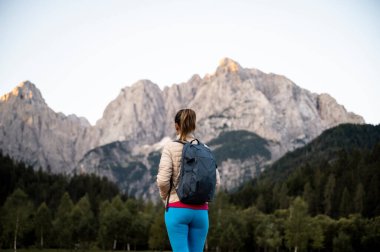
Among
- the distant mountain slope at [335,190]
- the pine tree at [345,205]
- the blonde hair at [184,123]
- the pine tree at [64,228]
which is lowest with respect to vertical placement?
the blonde hair at [184,123]

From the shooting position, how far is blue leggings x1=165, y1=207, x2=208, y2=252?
292 inches

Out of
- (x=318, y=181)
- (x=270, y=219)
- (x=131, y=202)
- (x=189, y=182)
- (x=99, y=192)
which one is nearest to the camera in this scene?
(x=189, y=182)

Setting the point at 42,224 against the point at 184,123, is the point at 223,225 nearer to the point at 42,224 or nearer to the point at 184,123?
the point at 42,224

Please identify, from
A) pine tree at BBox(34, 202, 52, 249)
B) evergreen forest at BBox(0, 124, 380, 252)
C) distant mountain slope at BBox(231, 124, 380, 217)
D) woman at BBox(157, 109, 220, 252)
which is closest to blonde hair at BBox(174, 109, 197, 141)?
woman at BBox(157, 109, 220, 252)

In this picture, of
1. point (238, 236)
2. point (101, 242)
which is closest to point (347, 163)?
point (238, 236)

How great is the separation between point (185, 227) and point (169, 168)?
1.01 metres

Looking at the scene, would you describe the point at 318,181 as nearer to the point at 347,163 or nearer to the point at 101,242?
the point at 347,163

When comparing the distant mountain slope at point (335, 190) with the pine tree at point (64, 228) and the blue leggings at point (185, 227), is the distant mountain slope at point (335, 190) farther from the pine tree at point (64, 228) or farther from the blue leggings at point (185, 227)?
the blue leggings at point (185, 227)

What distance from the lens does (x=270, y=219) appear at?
4274 inches

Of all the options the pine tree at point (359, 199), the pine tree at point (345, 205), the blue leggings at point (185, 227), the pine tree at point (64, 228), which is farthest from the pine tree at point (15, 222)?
the pine tree at point (359, 199)

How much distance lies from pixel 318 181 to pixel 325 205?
15.7 meters

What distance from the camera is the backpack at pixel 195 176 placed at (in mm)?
7375

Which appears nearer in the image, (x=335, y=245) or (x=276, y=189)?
(x=335, y=245)

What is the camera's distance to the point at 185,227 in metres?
7.48
